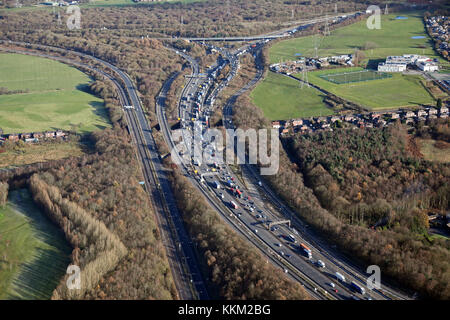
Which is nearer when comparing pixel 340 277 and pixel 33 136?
pixel 340 277

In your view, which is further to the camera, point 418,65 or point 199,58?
point 199,58

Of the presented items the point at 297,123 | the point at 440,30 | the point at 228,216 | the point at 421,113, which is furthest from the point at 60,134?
the point at 440,30

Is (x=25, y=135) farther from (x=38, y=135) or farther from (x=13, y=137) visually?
(x=38, y=135)

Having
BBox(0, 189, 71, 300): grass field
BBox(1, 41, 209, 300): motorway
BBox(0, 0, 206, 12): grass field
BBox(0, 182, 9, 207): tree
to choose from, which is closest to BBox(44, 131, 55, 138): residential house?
BBox(1, 41, 209, 300): motorway

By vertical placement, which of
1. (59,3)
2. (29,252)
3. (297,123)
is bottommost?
(29,252)
